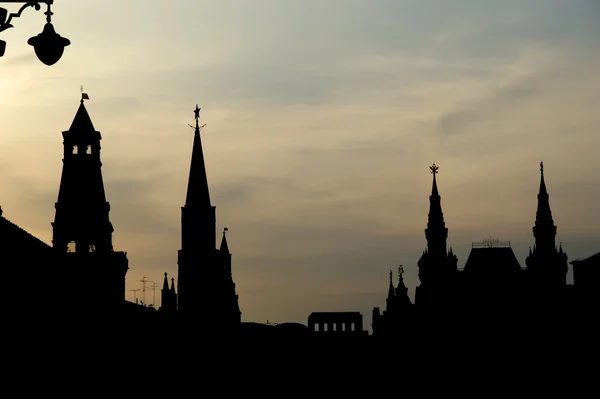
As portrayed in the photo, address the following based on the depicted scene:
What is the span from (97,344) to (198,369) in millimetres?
24504

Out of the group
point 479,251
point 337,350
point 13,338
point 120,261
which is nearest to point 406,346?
point 337,350

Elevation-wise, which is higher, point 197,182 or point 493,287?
point 197,182

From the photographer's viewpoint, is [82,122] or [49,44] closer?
[49,44]

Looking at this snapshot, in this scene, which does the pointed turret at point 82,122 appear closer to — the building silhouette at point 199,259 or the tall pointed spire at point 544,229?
the building silhouette at point 199,259

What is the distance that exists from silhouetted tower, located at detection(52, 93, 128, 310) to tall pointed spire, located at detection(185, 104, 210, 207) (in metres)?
42.4

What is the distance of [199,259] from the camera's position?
135m

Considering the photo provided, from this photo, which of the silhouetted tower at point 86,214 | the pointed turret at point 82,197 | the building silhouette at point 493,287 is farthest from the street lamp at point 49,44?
the building silhouette at point 493,287

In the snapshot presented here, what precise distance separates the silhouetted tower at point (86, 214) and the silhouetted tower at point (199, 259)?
4116 centimetres

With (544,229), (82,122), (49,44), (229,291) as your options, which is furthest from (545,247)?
(49,44)

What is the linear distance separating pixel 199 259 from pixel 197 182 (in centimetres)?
801

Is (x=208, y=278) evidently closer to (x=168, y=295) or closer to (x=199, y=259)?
(x=199, y=259)

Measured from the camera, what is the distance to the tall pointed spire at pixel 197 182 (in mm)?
136000

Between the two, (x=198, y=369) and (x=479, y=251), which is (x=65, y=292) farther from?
(x=479, y=251)

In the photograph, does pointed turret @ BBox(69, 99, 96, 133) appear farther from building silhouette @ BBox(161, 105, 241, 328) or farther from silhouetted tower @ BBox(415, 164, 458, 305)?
silhouetted tower @ BBox(415, 164, 458, 305)
